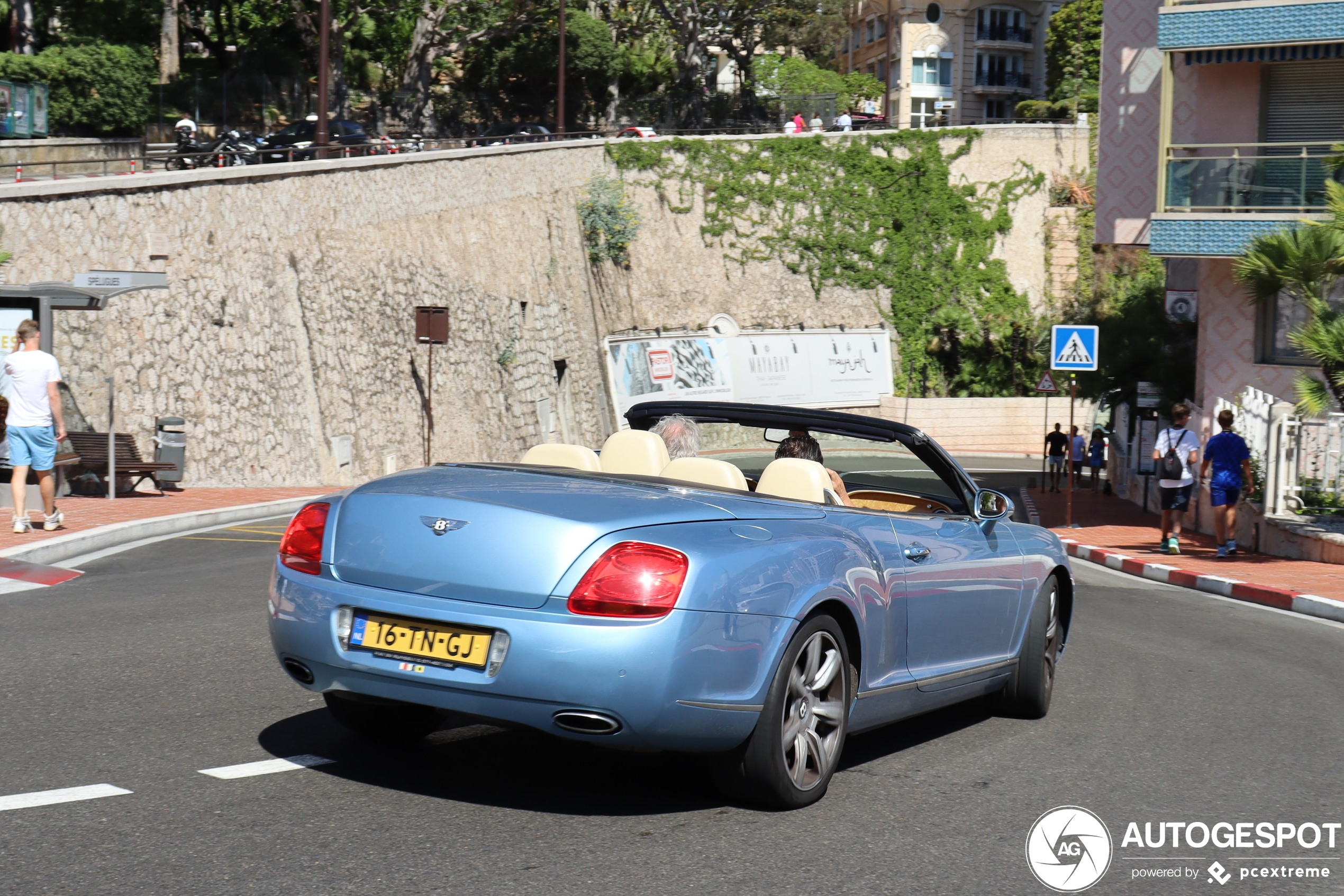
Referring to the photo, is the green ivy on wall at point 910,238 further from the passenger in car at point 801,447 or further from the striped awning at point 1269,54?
the passenger in car at point 801,447

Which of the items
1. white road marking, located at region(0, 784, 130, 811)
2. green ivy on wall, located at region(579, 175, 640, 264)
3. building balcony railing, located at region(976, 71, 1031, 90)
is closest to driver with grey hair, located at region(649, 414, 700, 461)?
white road marking, located at region(0, 784, 130, 811)

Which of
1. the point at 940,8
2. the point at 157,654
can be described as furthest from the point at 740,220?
the point at 940,8

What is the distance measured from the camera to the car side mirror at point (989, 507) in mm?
6457

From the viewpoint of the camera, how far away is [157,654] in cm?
731

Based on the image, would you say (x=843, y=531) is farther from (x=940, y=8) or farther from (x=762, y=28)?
(x=940, y=8)

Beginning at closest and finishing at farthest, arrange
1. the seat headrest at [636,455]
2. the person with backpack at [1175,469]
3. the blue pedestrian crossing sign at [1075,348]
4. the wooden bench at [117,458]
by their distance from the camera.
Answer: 1. the seat headrest at [636,455]
2. the person with backpack at [1175,469]
3. the wooden bench at [117,458]
4. the blue pedestrian crossing sign at [1075,348]

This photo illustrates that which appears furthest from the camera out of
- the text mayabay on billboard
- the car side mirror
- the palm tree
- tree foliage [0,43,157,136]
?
the text mayabay on billboard

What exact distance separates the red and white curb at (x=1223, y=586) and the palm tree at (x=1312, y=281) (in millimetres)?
2878

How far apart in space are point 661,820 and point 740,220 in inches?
1779

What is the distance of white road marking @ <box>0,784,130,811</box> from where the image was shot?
4504mm

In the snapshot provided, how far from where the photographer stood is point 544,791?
500 centimetres

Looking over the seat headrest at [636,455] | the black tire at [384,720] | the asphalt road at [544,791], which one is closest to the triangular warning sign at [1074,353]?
the asphalt road at [544,791]

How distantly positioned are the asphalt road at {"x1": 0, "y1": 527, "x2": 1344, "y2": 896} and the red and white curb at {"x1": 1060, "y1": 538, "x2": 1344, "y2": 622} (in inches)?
202

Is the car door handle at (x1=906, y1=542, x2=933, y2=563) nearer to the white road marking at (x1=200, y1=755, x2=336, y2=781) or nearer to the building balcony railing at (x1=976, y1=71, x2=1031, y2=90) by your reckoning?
the white road marking at (x1=200, y1=755, x2=336, y2=781)
